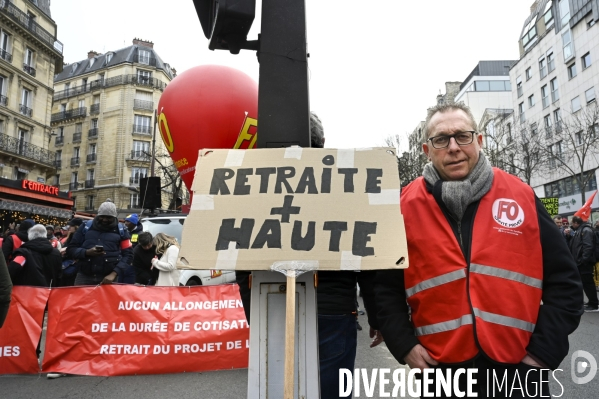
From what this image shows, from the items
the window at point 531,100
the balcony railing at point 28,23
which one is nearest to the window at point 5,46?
the balcony railing at point 28,23

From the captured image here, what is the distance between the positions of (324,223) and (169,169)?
30853mm

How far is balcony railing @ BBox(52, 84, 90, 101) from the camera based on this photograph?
168 feet

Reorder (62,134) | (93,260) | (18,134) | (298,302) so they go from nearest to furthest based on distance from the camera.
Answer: (298,302) < (93,260) < (18,134) < (62,134)

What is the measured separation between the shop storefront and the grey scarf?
25.6m

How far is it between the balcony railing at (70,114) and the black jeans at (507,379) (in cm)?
5458

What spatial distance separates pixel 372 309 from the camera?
2.22 m

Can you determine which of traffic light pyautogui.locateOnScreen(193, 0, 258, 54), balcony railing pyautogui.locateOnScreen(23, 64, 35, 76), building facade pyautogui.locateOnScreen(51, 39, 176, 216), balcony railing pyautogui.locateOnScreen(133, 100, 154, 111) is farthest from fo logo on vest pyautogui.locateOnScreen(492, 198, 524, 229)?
balcony railing pyautogui.locateOnScreen(133, 100, 154, 111)

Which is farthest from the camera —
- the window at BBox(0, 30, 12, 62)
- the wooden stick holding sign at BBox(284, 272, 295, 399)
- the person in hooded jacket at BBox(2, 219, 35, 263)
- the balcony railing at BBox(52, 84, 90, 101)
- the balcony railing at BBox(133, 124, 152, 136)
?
the balcony railing at BBox(52, 84, 90, 101)

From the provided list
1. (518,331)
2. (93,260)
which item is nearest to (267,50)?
(518,331)

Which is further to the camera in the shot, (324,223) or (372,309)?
(372,309)

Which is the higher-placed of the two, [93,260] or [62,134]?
[62,134]

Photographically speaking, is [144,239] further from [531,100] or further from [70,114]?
[70,114]

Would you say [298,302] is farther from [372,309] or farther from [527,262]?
[527,262]

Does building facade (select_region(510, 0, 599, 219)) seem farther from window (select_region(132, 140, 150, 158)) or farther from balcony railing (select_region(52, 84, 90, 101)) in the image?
balcony railing (select_region(52, 84, 90, 101))
